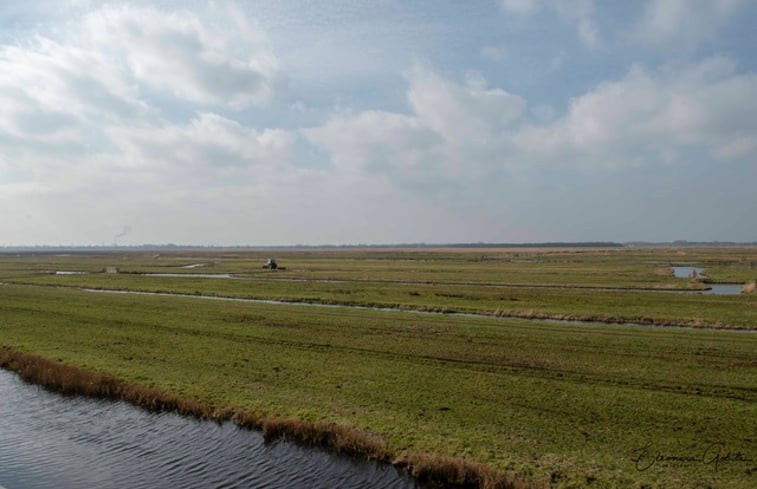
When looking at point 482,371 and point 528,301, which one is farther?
point 528,301

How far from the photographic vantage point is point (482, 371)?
2052 centimetres

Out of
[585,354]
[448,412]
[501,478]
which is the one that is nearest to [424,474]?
[501,478]

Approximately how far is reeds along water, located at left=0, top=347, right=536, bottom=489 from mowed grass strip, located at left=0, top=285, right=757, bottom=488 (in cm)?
48

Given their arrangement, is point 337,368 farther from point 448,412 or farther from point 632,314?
point 632,314

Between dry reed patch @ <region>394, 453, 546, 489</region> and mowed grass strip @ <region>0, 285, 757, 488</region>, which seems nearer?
dry reed patch @ <region>394, 453, 546, 489</region>

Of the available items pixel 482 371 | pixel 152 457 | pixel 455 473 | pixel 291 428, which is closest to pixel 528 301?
pixel 482 371

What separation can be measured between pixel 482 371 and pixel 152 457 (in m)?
13.2

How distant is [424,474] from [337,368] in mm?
9323

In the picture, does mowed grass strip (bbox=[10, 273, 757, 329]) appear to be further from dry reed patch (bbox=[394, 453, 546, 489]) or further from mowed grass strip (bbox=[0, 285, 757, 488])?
dry reed patch (bbox=[394, 453, 546, 489])

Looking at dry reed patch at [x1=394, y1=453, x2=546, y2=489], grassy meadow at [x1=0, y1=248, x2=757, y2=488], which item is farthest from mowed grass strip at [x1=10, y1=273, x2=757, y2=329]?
dry reed patch at [x1=394, y1=453, x2=546, y2=489]

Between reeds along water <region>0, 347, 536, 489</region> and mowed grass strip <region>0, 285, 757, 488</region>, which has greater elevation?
mowed grass strip <region>0, 285, 757, 488</region>

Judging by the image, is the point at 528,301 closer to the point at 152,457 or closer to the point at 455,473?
the point at 455,473

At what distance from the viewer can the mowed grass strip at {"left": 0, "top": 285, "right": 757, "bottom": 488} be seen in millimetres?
13188

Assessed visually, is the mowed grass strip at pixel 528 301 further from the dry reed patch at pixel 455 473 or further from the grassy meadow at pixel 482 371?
the dry reed patch at pixel 455 473
